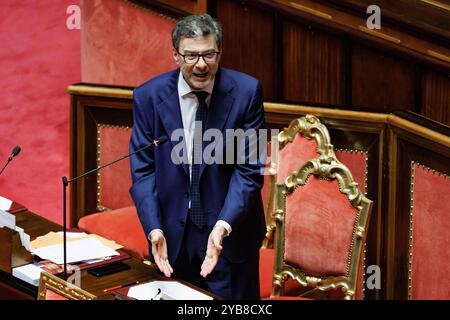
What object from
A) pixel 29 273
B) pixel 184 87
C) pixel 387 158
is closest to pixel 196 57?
pixel 184 87

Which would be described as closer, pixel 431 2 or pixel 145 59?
pixel 431 2

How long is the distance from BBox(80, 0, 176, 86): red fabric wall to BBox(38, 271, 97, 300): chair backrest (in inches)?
104

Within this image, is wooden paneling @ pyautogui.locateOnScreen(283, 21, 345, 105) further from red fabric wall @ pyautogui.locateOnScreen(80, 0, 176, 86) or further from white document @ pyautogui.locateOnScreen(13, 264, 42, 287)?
white document @ pyautogui.locateOnScreen(13, 264, 42, 287)

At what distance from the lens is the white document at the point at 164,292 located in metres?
2.44

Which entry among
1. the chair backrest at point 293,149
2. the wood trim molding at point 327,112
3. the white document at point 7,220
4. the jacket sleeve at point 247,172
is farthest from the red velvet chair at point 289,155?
the white document at point 7,220

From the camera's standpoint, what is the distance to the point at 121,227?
3.96m

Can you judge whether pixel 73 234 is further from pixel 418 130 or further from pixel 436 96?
pixel 436 96

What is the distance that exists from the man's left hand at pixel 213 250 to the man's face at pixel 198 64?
0.44 m

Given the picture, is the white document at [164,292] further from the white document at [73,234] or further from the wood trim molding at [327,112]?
the wood trim molding at [327,112]


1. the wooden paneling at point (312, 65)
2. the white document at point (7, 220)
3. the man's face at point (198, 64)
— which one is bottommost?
the white document at point (7, 220)

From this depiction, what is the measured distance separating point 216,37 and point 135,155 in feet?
1.56
